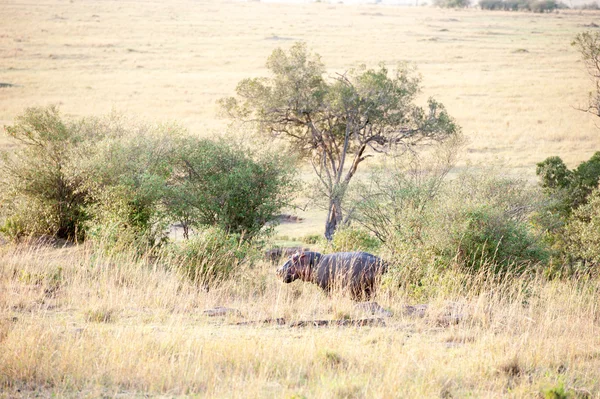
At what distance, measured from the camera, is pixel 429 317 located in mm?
7637

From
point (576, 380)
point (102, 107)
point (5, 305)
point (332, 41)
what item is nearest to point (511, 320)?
point (576, 380)

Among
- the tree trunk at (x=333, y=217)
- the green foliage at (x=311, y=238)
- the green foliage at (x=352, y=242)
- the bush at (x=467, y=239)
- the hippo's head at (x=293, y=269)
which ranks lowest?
the green foliage at (x=311, y=238)

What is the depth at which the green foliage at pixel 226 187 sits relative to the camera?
14125 mm

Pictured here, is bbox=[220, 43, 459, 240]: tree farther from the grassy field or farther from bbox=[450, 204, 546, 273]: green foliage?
the grassy field

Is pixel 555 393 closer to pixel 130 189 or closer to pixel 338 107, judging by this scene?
pixel 130 189

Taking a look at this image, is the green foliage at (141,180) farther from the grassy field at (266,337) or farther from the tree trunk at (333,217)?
the tree trunk at (333,217)

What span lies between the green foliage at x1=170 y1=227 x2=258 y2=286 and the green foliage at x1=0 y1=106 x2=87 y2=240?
4.70 m

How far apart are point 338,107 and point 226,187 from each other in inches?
354

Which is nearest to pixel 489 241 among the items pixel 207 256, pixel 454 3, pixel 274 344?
pixel 207 256

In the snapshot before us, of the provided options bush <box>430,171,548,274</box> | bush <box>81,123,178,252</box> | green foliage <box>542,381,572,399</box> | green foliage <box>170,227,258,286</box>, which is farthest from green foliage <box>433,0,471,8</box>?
green foliage <box>542,381,572,399</box>

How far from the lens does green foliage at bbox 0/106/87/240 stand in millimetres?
14273

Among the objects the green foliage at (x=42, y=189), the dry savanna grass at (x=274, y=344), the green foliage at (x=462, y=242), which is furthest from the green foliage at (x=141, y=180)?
the dry savanna grass at (x=274, y=344)

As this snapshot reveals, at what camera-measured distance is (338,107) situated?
2191 cm

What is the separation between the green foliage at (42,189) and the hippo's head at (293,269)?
639cm
